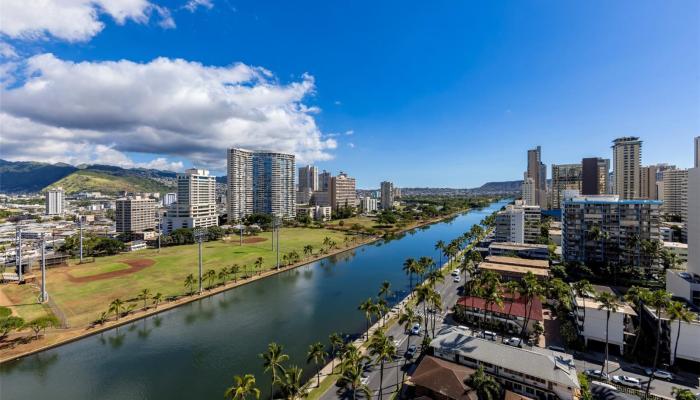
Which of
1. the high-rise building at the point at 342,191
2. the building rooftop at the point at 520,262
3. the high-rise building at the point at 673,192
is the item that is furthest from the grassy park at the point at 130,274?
the high-rise building at the point at 673,192

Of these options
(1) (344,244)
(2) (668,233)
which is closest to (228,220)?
(1) (344,244)

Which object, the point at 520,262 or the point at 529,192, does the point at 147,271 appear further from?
the point at 529,192

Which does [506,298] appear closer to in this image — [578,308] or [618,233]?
[578,308]

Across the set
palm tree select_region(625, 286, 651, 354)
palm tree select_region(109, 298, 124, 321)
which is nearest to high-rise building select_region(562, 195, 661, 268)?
palm tree select_region(625, 286, 651, 354)

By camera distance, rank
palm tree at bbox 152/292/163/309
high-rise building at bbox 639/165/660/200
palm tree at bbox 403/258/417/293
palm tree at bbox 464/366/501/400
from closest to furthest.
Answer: palm tree at bbox 464/366/501/400
palm tree at bbox 403/258/417/293
palm tree at bbox 152/292/163/309
high-rise building at bbox 639/165/660/200

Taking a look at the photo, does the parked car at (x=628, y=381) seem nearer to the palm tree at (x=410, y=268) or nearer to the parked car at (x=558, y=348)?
the parked car at (x=558, y=348)

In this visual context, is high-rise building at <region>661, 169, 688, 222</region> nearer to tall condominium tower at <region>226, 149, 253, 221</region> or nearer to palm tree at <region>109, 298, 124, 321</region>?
palm tree at <region>109, 298, 124, 321</region>
